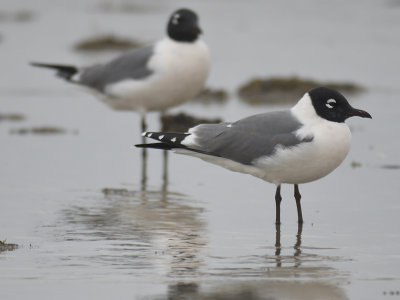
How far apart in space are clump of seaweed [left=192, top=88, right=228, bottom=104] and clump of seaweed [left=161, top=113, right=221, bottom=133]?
5.32 ft

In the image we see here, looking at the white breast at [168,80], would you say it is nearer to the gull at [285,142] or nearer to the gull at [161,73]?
the gull at [161,73]

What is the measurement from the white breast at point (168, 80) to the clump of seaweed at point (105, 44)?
23.1 ft

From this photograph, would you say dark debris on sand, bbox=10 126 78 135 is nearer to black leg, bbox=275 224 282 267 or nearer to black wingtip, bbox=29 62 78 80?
black wingtip, bbox=29 62 78 80

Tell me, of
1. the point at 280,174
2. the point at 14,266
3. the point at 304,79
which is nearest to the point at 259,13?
the point at 304,79

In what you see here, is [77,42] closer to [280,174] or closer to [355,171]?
[355,171]

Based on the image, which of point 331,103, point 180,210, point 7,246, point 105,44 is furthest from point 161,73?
point 105,44

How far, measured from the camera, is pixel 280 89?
14.8m

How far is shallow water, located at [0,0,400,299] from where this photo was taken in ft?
21.3

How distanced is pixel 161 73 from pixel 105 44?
7.65m

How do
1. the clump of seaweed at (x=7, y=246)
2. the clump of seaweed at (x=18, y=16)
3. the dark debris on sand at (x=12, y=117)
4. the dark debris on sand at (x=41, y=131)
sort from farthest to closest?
the clump of seaweed at (x=18, y=16) → the dark debris on sand at (x=12, y=117) → the dark debris on sand at (x=41, y=131) → the clump of seaweed at (x=7, y=246)

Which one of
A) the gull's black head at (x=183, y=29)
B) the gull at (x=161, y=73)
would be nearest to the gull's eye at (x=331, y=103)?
the gull at (x=161, y=73)

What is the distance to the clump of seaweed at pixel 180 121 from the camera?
12.3 meters

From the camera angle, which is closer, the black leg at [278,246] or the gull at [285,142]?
the black leg at [278,246]

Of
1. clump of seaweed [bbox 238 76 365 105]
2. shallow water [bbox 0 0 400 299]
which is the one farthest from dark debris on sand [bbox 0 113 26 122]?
clump of seaweed [bbox 238 76 365 105]
